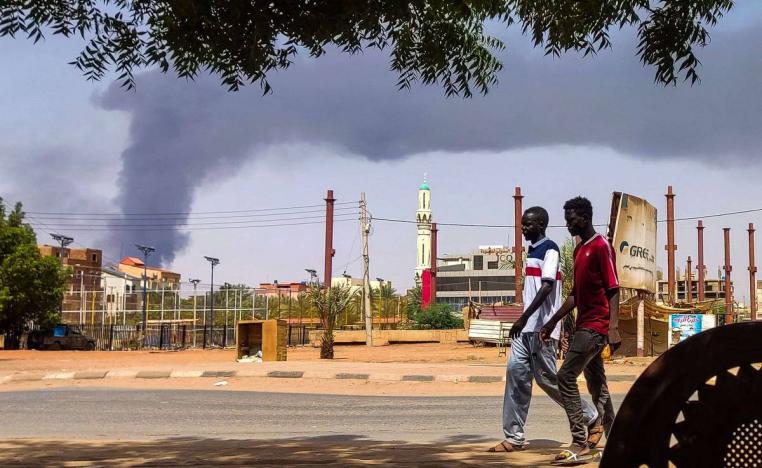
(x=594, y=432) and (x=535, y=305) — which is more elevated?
(x=535, y=305)

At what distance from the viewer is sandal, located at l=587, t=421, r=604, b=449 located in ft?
21.8

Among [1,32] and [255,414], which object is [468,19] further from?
[255,414]

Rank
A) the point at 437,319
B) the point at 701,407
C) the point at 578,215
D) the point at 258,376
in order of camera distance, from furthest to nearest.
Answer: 1. the point at 437,319
2. the point at 258,376
3. the point at 578,215
4. the point at 701,407

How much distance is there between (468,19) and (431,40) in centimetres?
28

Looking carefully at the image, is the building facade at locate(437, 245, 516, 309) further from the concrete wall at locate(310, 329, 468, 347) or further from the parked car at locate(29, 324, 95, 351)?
the parked car at locate(29, 324, 95, 351)

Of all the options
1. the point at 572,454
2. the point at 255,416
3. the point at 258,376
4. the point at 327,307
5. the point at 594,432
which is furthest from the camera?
the point at 327,307

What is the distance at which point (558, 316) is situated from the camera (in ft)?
22.2

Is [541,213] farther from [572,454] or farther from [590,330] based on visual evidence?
[572,454]

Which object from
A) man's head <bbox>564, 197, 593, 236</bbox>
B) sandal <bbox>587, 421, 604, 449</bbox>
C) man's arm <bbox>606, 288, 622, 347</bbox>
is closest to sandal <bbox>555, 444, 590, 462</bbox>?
sandal <bbox>587, 421, 604, 449</bbox>

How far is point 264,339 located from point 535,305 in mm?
17942

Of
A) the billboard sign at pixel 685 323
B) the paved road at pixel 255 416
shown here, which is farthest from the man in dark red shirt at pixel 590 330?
the billboard sign at pixel 685 323

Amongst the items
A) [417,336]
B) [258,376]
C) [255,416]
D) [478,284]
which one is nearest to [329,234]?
[417,336]

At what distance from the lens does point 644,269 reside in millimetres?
28922

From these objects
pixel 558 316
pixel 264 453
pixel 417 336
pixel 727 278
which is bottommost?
pixel 417 336
